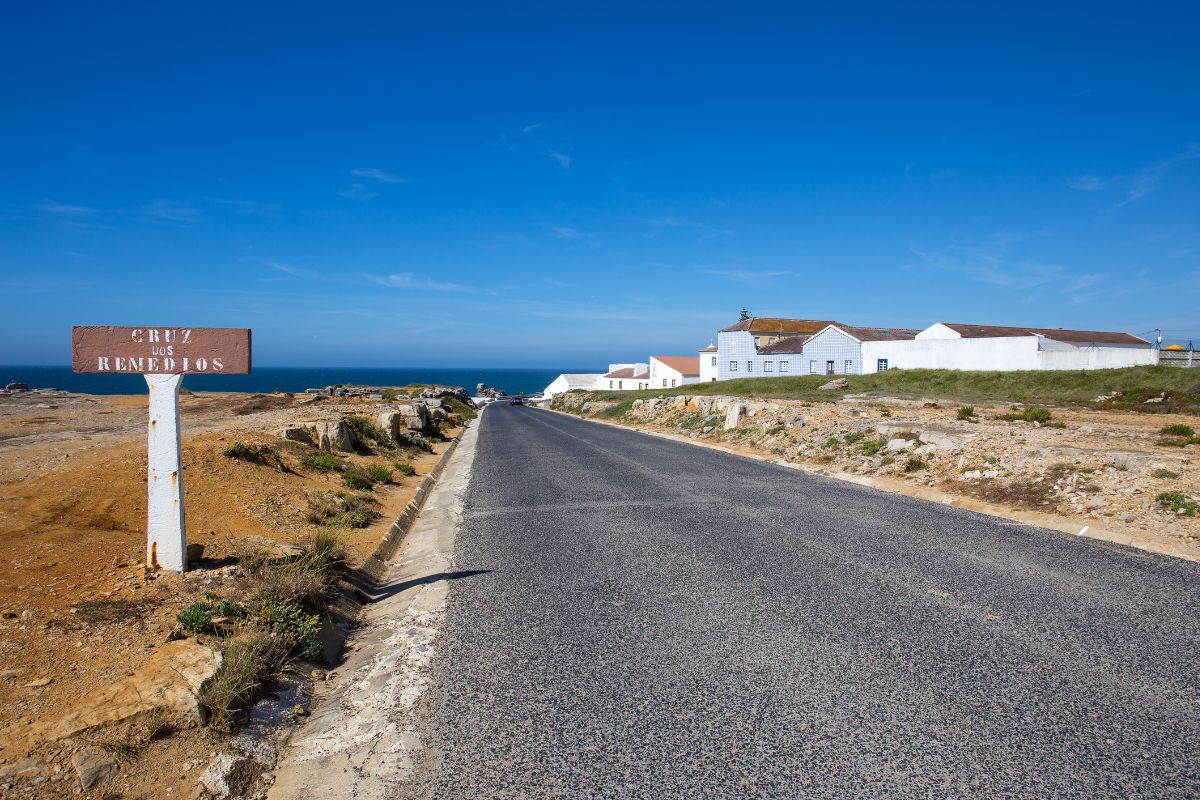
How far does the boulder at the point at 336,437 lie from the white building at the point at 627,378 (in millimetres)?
73577

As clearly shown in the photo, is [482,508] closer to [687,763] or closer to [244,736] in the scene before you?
[244,736]

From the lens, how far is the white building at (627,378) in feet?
304

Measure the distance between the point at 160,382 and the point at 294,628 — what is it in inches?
105

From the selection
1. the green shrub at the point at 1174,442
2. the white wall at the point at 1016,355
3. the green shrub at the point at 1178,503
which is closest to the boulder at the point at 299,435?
the green shrub at the point at 1178,503

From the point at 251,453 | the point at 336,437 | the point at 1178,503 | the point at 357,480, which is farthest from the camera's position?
the point at 336,437

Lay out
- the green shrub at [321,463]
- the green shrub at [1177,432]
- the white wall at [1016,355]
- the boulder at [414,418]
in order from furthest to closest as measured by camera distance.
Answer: the white wall at [1016,355], the boulder at [414,418], the green shrub at [1177,432], the green shrub at [321,463]

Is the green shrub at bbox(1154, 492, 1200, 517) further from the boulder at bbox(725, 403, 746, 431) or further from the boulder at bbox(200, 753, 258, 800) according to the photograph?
the boulder at bbox(725, 403, 746, 431)

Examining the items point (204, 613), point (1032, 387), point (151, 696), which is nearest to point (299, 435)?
point (204, 613)

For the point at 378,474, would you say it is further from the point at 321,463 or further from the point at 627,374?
the point at 627,374

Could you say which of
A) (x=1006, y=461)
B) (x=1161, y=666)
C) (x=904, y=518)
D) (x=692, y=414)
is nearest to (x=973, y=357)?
(x=692, y=414)

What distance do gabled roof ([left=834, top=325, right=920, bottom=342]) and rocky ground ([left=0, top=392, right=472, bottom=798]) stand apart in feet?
163

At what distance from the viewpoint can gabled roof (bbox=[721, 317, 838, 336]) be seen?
220 ft

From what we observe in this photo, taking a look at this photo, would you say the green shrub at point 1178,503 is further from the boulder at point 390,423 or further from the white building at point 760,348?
the white building at point 760,348

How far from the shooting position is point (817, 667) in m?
4.57
